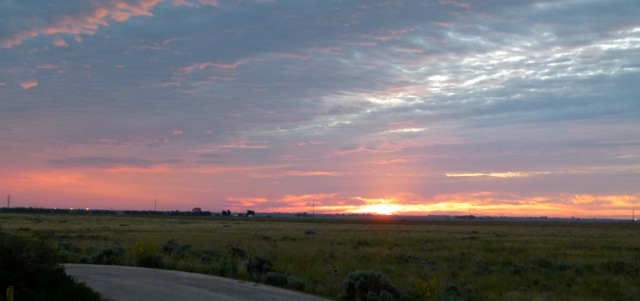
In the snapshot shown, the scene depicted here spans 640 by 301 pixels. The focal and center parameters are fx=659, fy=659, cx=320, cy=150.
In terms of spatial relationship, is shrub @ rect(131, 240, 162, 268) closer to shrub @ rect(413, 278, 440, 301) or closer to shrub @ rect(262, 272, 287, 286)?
shrub @ rect(262, 272, 287, 286)

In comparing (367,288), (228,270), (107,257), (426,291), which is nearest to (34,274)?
(228,270)

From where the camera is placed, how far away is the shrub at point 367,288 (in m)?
18.6

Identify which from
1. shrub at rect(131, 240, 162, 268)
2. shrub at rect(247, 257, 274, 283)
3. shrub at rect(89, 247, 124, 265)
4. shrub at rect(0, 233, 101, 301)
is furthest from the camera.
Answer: shrub at rect(89, 247, 124, 265)

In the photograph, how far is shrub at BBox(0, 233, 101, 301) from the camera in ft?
40.8

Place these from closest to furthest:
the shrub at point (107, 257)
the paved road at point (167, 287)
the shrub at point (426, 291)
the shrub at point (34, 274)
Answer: the shrub at point (34, 274)
the paved road at point (167, 287)
the shrub at point (426, 291)
the shrub at point (107, 257)

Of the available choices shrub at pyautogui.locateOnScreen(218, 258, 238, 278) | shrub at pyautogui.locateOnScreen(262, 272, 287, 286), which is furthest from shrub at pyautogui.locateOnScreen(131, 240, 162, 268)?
shrub at pyautogui.locateOnScreen(262, 272, 287, 286)

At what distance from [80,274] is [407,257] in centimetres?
1982

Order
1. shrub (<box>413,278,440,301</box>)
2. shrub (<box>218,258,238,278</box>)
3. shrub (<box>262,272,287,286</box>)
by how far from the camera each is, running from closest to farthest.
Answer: shrub (<box>413,278,440,301</box>)
shrub (<box>262,272,287,286</box>)
shrub (<box>218,258,238,278</box>)

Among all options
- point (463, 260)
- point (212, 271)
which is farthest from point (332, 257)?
point (212, 271)

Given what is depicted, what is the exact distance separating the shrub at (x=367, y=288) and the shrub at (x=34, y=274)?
7.77 meters

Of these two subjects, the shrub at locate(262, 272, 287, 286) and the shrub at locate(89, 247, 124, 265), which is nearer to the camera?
the shrub at locate(262, 272, 287, 286)

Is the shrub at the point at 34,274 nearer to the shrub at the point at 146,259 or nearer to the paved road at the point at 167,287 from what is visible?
the paved road at the point at 167,287

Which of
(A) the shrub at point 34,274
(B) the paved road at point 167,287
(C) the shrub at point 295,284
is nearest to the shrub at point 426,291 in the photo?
(C) the shrub at point 295,284

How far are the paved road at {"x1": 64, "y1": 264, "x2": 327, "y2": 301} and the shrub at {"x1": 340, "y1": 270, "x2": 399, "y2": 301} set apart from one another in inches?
68.9
